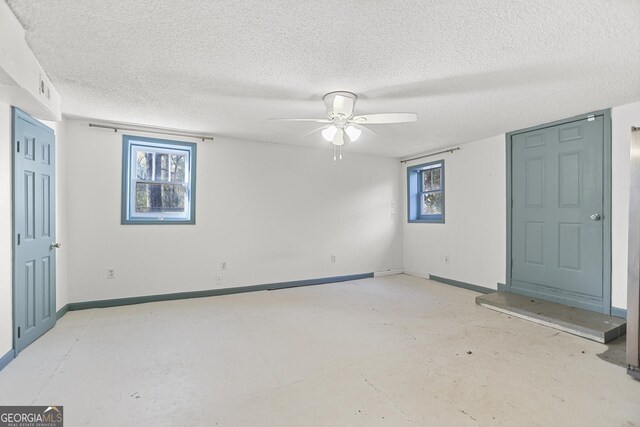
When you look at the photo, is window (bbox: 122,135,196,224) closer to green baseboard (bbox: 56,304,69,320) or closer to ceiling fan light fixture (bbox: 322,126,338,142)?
green baseboard (bbox: 56,304,69,320)

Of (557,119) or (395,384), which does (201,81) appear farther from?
(557,119)

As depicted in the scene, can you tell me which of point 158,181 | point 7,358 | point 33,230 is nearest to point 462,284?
point 158,181

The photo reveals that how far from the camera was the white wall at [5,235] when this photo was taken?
7.44ft

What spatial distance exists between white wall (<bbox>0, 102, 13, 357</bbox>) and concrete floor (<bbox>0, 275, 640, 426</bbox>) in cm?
28

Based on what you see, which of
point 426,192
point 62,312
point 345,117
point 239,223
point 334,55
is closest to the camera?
point 334,55

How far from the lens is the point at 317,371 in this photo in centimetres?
225

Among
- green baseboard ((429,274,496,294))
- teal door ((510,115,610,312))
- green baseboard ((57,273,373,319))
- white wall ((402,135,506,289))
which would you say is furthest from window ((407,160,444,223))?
green baseboard ((57,273,373,319))

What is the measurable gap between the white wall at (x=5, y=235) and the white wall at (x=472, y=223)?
5.39 meters

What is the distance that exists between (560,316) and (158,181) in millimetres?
5182

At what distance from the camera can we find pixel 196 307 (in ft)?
12.4

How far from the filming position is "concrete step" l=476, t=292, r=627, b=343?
2803mm

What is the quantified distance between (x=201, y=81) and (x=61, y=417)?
254 centimetres

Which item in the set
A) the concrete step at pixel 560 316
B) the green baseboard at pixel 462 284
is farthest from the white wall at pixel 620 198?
the green baseboard at pixel 462 284

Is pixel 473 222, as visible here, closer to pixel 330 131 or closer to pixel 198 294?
pixel 330 131
